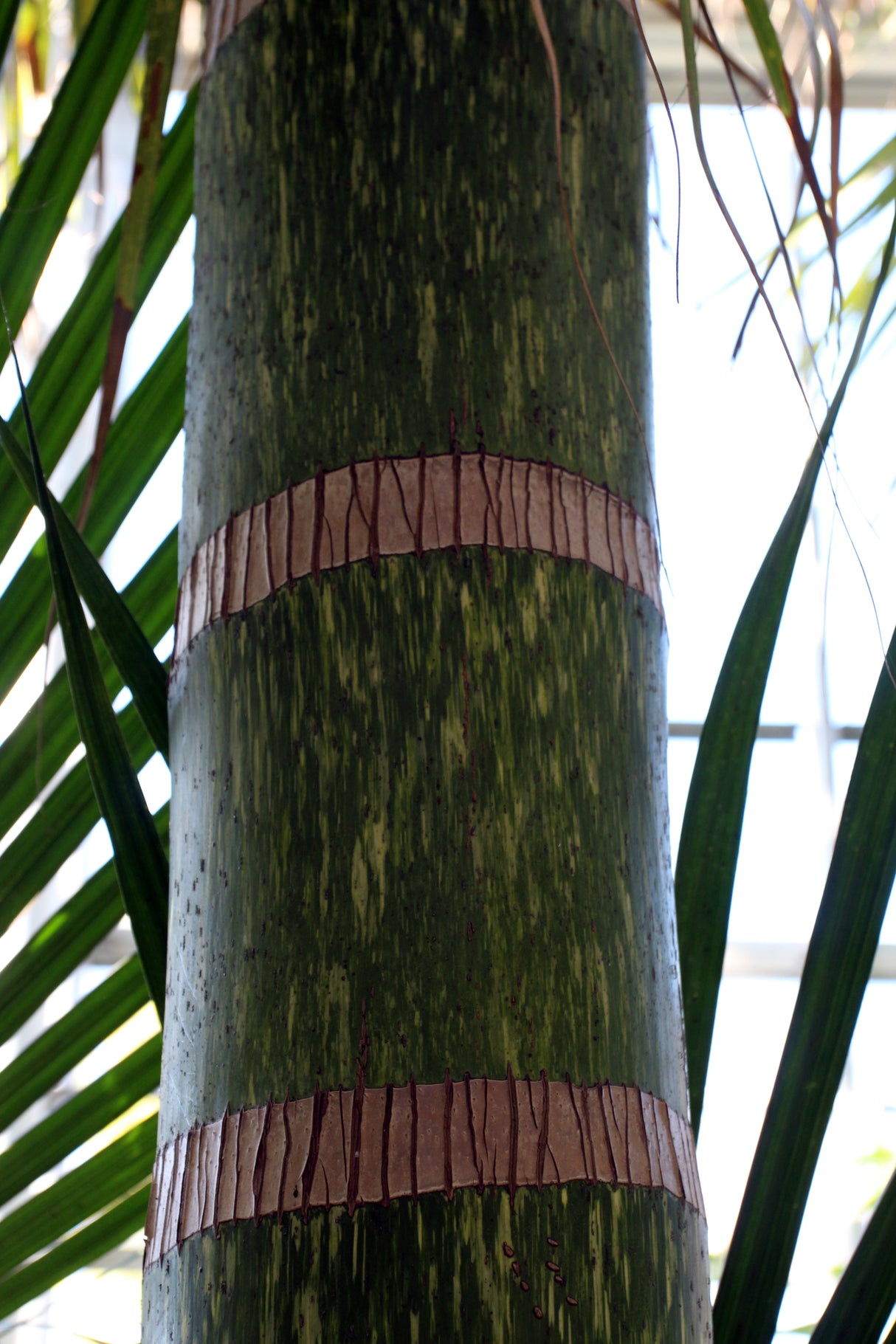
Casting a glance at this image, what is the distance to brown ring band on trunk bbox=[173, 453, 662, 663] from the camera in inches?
12.1

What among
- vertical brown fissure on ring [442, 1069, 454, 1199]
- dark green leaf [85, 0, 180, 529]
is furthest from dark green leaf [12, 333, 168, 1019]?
vertical brown fissure on ring [442, 1069, 454, 1199]

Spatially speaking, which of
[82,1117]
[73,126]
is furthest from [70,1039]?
[73,126]

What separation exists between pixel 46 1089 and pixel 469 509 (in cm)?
37

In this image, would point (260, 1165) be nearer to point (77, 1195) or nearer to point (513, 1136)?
point (513, 1136)

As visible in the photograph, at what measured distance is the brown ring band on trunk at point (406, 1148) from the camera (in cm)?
26

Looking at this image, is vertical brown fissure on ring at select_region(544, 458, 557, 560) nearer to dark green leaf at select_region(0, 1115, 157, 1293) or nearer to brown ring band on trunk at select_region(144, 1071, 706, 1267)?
brown ring band on trunk at select_region(144, 1071, 706, 1267)

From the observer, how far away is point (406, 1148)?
0.26 meters

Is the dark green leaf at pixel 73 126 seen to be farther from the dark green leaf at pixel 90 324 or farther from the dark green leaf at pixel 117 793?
the dark green leaf at pixel 117 793

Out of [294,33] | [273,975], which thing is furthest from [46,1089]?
[294,33]

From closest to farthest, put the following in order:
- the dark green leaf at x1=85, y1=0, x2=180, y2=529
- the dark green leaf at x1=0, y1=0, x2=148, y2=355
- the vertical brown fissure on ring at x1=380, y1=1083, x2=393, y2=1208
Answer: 1. the vertical brown fissure on ring at x1=380, y1=1083, x2=393, y2=1208
2. the dark green leaf at x1=85, y1=0, x2=180, y2=529
3. the dark green leaf at x1=0, y1=0, x2=148, y2=355

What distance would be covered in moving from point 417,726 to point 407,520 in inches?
2.1

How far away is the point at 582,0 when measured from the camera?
37 cm

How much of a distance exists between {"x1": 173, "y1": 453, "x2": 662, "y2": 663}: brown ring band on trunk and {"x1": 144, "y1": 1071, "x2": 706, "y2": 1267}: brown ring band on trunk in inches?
5.0

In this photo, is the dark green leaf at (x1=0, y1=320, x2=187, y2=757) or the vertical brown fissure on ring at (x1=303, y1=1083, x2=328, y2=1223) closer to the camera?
the vertical brown fissure on ring at (x1=303, y1=1083, x2=328, y2=1223)
